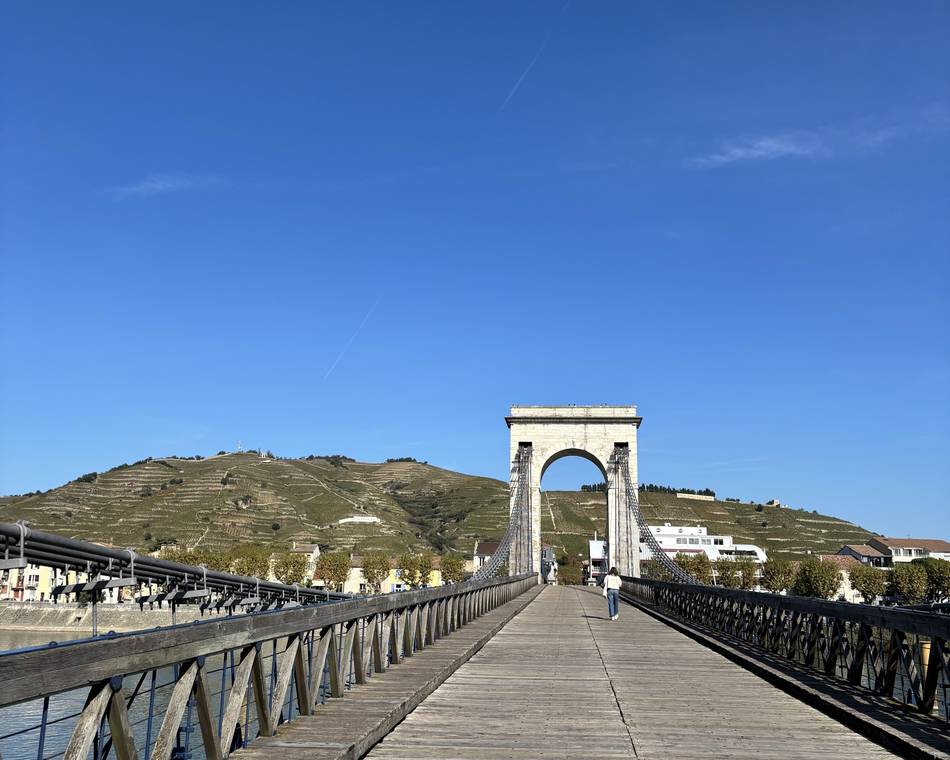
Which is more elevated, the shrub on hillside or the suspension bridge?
the suspension bridge

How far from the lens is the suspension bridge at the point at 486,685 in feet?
16.3

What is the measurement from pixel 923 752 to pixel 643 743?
2.06m

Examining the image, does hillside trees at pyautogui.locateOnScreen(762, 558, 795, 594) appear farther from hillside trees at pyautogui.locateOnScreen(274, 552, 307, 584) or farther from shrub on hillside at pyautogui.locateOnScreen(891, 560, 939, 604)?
hillside trees at pyautogui.locateOnScreen(274, 552, 307, 584)

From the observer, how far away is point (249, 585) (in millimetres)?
36281

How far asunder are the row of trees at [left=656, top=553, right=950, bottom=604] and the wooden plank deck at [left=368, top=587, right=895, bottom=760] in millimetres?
96306

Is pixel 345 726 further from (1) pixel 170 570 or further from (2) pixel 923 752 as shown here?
(1) pixel 170 570

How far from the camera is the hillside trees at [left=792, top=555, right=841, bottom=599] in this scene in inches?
4245

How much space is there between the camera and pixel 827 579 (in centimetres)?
10925

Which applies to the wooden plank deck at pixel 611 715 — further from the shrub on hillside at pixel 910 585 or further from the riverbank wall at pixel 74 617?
the shrub on hillside at pixel 910 585

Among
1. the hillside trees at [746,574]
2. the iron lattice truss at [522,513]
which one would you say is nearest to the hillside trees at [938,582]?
the hillside trees at [746,574]

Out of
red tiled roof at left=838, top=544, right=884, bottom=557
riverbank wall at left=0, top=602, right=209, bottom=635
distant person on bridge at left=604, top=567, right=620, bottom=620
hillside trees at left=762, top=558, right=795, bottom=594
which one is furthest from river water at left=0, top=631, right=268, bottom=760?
red tiled roof at left=838, top=544, right=884, bottom=557

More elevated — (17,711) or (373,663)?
(373,663)

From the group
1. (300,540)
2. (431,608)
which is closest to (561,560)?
(300,540)

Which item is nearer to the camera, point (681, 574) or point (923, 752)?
point (923, 752)
